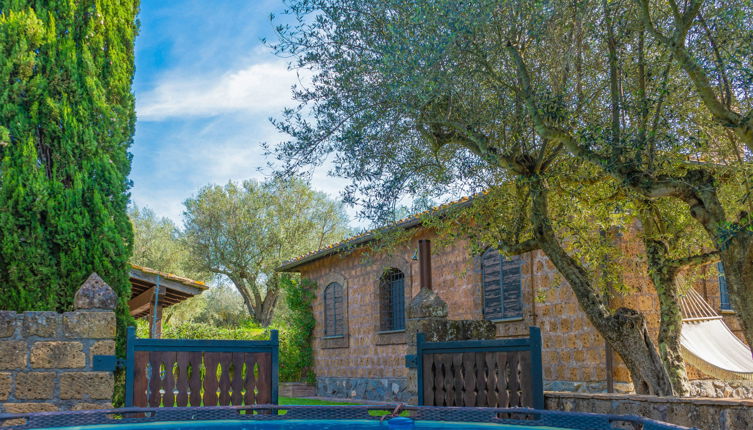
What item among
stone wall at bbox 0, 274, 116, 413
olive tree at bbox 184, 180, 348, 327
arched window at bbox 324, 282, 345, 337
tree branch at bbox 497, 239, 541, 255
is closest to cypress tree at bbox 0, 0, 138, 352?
stone wall at bbox 0, 274, 116, 413

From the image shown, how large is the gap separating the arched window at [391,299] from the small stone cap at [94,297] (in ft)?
31.5

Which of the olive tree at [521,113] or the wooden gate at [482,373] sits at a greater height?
the olive tree at [521,113]

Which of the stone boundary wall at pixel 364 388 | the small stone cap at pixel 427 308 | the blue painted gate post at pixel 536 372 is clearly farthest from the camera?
the stone boundary wall at pixel 364 388

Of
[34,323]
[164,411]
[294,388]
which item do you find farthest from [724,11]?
[294,388]

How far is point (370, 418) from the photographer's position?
4840mm

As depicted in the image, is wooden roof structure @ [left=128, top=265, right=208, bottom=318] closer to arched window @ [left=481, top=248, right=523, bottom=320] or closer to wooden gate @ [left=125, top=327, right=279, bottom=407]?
wooden gate @ [left=125, top=327, right=279, bottom=407]

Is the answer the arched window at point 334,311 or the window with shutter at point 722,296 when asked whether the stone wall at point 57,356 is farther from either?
the arched window at point 334,311

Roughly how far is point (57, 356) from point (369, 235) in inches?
298

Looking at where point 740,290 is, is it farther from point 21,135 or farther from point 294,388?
point 294,388

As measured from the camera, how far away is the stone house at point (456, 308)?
9.70 m

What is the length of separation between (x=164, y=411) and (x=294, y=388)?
13.9 meters

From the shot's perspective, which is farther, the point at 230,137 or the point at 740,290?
the point at 230,137

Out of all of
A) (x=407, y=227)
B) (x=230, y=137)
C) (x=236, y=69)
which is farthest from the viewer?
(x=230, y=137)

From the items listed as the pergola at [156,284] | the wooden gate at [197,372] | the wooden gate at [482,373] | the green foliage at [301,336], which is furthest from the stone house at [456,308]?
the pergola at [156,284]
